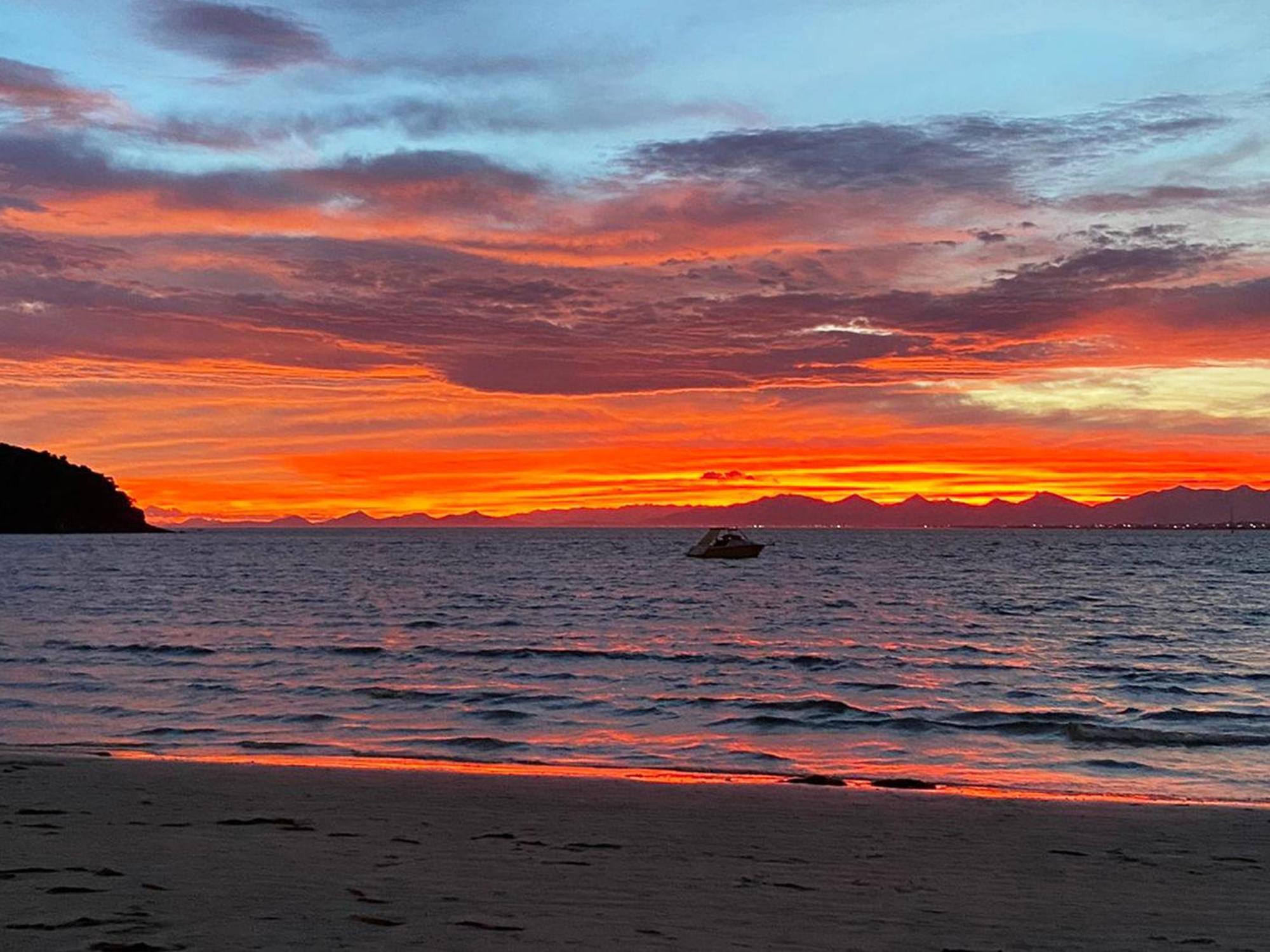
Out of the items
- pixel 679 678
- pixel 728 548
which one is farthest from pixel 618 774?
pixel 728 548

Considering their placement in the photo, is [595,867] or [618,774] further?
[618,774]

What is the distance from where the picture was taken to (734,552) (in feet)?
387

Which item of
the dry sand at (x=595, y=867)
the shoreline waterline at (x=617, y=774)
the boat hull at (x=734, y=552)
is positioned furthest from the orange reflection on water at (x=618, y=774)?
the boat hull at (x=734, y=552)

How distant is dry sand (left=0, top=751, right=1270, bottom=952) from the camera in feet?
26.6

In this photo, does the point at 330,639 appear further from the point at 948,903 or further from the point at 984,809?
the point at 948,903

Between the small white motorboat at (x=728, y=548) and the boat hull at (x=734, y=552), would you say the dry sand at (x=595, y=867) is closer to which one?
the small white motorboat at (x=728, y=548)

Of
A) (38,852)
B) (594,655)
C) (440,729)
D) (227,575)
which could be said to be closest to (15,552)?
(227,575)

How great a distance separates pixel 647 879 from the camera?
10000 mm

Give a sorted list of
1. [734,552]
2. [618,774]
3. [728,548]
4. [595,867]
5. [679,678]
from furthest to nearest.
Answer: [728,548] < [734,552] < [679,678] < [618,774] < [595,867]

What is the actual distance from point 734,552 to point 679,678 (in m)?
88.1

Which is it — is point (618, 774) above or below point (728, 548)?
below

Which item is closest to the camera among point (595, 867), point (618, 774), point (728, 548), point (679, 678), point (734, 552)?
point (595, 867)

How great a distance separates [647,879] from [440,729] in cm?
1269

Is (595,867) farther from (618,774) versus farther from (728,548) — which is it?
(728,548)
